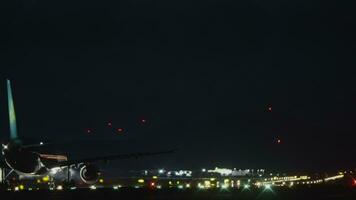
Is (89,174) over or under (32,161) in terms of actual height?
under

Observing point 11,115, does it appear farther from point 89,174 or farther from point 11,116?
point 89,174

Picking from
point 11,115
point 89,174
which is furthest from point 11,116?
point 89,174

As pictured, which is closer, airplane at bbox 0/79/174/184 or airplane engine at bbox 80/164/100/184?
airplane at bbox 0/79/174/184

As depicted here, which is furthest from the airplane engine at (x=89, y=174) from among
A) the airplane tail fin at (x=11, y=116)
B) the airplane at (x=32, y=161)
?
the airplane tail fin at (x=11, y=116)

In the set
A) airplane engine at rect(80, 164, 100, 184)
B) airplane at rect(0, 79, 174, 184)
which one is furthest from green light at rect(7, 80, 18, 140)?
airplane engine at rect(80, 164, 100, 184)

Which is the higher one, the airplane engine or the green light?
the green light

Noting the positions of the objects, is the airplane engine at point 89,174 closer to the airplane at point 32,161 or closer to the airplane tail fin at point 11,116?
the airplane at point 32,161

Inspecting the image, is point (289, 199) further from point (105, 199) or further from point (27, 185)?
point (27, 185)

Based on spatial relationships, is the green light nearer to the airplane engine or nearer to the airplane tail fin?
the airplane tail fin
